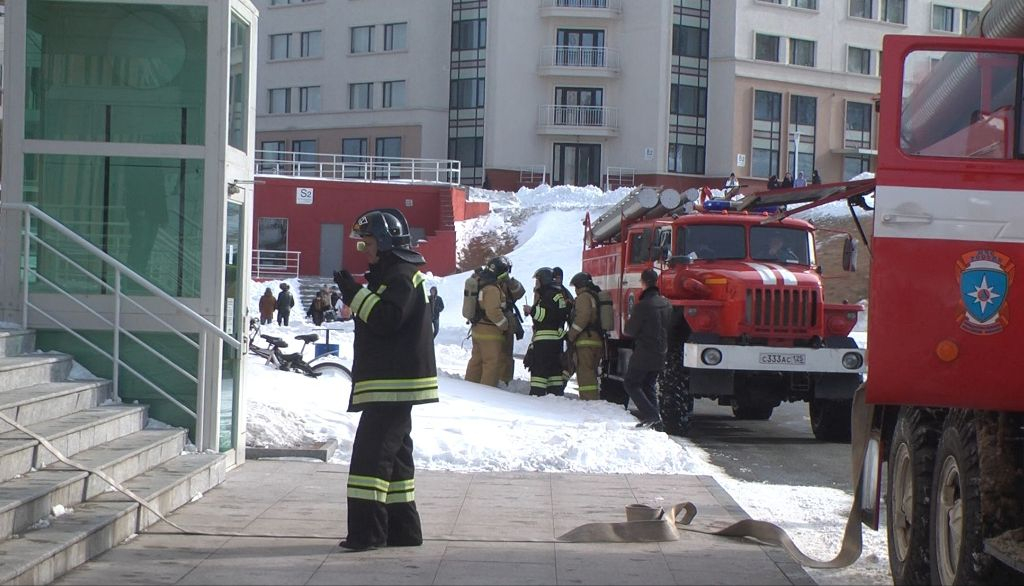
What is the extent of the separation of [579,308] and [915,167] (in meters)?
12.0

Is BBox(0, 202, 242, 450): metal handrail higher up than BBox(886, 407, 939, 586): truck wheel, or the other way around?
BBox(0, 202, 242, 450): metal handrail

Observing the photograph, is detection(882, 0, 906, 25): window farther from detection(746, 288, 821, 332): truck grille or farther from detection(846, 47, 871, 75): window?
detection(746, 288, 821, 332): truck grille

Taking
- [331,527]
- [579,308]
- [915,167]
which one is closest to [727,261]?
[579,308]

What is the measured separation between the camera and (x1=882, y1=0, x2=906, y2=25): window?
63750 mm

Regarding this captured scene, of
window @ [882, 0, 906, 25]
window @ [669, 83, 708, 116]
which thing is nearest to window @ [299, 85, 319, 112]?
window @ [669, 83, 708, 116]

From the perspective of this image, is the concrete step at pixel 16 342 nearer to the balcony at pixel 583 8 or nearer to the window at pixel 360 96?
the balcony at pixel 583 8

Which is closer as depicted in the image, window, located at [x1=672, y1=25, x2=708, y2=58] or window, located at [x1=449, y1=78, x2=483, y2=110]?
window, located at [x1=672, y1=25, x2=708, y2=58]

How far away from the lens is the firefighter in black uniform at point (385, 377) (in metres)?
7.52

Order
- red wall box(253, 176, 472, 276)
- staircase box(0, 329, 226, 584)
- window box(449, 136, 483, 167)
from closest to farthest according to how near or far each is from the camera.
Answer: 1. staircase box(0, 329, 226, 584)
2. red wall box(253, 176, 472, 276)
3. window box(449, 136, 483, 167)

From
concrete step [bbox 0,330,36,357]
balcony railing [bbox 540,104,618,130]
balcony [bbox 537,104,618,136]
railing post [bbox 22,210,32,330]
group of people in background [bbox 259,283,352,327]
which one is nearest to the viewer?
concrete step [bbox 0,330,36,357]

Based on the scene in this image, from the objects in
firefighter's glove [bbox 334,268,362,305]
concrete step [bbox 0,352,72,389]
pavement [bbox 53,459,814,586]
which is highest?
firefighter's glove [bbox 334,268,362,305]

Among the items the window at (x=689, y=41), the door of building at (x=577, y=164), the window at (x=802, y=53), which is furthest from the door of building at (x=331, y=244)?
the window at (x=802, y=53)

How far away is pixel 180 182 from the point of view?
10273 mm

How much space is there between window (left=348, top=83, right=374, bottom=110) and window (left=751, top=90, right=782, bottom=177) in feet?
57.7
